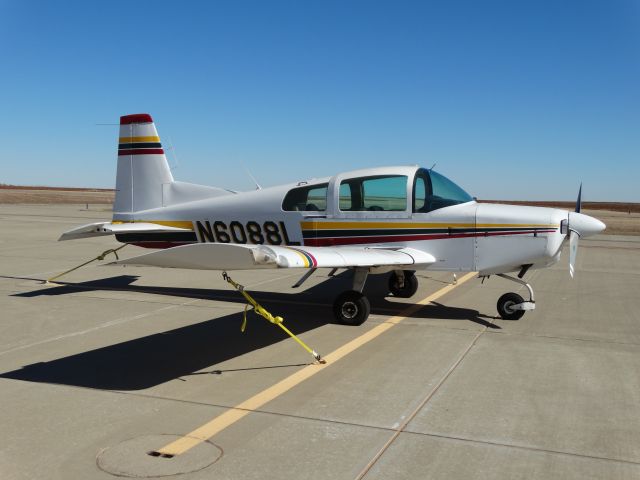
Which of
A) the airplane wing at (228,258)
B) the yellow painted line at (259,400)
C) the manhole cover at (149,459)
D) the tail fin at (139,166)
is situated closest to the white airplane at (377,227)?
the airplane wing at (228,258)

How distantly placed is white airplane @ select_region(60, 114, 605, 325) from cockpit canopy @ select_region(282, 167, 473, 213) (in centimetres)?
2

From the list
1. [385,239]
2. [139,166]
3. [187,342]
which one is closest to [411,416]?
[187,342]

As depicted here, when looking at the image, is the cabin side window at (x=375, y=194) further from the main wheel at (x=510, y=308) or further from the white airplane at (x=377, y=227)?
the main wheel at (x=510, y=308)

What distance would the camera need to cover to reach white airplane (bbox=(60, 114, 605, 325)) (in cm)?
855

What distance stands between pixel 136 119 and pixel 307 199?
4.04m

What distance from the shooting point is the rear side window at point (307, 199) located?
9.48m

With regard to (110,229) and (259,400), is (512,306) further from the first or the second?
(110,229)

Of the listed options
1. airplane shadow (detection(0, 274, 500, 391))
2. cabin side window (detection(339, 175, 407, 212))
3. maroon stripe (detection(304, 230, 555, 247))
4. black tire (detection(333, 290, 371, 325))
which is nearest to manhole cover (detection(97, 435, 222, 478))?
airplane shadow (detection(0, 274, 500, 391))

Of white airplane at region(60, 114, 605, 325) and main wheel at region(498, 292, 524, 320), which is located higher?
white airplane at region(60, 114, 605, 325)

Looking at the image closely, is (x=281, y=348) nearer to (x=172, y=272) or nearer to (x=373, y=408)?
(x=373, y=408)

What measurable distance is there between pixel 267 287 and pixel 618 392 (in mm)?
7546

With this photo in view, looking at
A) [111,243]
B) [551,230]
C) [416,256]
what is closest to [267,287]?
[416,256]

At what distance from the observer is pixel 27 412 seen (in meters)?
4.93

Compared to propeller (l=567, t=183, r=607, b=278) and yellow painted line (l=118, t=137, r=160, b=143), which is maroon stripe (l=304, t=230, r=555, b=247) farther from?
yellow painted line (l=118, t=137, r=160, b=143)
